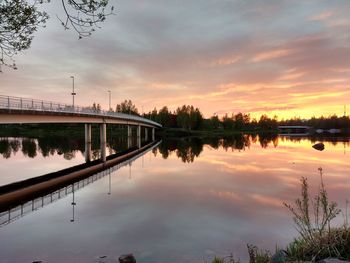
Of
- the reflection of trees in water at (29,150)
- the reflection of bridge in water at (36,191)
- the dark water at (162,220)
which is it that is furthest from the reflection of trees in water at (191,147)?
the reflection of trees in water at (29,150)

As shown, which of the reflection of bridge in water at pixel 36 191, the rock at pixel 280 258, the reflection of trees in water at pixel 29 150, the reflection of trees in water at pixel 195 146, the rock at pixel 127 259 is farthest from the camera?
the reflection of trees in water at pixel 29 150

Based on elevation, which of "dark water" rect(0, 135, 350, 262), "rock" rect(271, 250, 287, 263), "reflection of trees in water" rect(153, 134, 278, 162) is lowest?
"dark water" rect(0, 135, 350, 262)

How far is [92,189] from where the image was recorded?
3100cm

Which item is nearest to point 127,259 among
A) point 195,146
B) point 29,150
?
point 29,150

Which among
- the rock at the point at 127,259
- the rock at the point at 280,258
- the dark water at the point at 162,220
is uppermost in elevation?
the rock at the point at 280,258

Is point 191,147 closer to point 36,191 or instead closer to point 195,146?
point 195,146

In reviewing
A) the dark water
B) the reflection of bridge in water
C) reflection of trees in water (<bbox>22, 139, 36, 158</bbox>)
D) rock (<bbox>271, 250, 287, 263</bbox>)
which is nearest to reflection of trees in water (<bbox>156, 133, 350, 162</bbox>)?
the reflection of bridge in water

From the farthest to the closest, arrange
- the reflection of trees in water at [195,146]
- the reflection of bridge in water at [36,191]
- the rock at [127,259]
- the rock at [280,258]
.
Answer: the reflection of trees in water at [195,146], the reflection of bridge in water at [36,191], the rock at [127,259], the rock at [280,258]

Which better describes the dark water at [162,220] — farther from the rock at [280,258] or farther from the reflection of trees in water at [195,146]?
the reflection of trees in water at [195,146]

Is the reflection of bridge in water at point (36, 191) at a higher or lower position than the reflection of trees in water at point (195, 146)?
lower

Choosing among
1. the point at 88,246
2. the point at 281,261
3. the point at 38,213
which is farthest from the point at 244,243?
the point at 38,213

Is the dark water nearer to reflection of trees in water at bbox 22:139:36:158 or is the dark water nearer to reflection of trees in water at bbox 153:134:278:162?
reflection of trees in water at bbox 153:134:278:162

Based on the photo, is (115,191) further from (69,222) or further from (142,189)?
(69,222)

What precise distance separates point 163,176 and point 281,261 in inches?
1176
